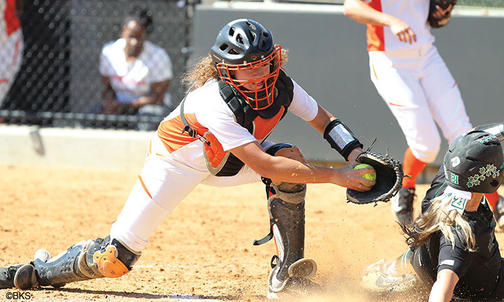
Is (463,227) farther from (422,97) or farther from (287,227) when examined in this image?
(422,97)

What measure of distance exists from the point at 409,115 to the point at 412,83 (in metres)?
0.25

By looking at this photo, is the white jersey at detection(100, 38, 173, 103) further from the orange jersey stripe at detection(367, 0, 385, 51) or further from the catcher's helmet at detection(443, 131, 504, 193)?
the catcher's helmet at detection(443, 131, 504, 193)

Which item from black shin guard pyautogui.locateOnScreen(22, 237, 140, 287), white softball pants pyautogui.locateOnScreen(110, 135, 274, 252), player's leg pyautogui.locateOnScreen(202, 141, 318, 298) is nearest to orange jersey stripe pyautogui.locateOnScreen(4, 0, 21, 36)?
black shin guard pyautogui.locateOnScreen(22, 237, 140, 287)

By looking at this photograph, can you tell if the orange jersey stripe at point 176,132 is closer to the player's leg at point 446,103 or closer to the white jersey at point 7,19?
the player's leg at point 446,103

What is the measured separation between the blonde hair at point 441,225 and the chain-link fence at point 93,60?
5223 mm

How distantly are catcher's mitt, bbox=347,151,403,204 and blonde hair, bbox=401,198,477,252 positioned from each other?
19 centimetres

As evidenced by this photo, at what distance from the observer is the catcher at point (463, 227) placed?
3.34m

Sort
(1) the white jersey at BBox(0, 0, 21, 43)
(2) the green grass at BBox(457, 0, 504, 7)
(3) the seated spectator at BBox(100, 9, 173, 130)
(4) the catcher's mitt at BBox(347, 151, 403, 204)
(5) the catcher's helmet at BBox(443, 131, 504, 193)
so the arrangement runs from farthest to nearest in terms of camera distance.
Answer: (1) the white jersey at BBox(0, 0, 21, 43), (3) the seated spectator at BBox(100, 9, 173, 130), (2) the green grass at BBox(457, 0, 504, 7), (4) the catcher's mitt at BBox(347, 151, 403, 204), (5) the catcher's helmet at BBox(443, 131, 504, 193)

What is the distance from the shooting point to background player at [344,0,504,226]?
5.29 meters

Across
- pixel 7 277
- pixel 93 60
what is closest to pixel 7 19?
pixel 93 60

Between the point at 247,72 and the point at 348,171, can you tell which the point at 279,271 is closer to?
the point at 348,171

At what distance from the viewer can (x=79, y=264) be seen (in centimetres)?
397

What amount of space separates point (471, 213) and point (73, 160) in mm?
5660

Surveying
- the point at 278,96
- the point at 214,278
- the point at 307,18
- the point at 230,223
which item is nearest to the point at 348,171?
the point at 278,96
